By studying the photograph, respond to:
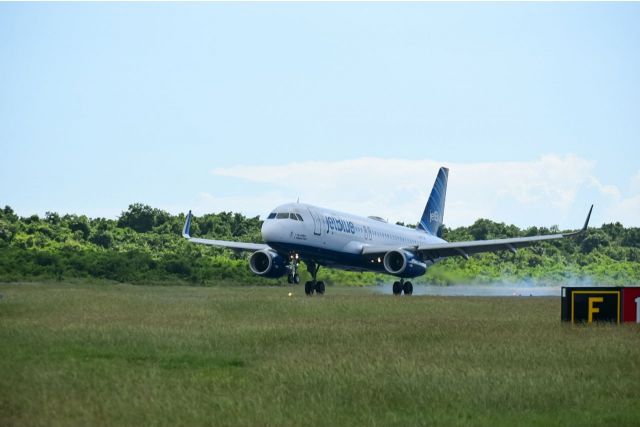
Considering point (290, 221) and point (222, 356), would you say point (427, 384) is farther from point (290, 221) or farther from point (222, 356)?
point (290, 221)

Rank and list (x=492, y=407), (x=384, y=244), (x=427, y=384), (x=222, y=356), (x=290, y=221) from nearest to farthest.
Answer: (x=492, y=407) < (x=427, y=384) < (x=222, y=356) < (x=290, y=221) < (x=384, y=244)

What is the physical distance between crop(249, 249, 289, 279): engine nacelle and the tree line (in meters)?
6.52

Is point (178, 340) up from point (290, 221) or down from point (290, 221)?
down

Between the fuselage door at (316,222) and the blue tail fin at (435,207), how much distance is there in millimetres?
15519

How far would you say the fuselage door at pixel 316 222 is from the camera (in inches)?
1694

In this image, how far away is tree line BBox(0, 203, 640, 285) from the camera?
181ft

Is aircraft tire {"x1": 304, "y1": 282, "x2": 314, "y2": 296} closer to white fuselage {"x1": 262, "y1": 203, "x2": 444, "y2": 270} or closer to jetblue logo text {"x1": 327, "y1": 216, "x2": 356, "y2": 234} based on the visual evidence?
white fuselage {"x1": 262, "y1": 203, "x2": 444, "y2": 270}

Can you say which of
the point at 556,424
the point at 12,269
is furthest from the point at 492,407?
the point at 12,269

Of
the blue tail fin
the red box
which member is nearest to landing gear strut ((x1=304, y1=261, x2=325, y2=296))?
the blue tail fin

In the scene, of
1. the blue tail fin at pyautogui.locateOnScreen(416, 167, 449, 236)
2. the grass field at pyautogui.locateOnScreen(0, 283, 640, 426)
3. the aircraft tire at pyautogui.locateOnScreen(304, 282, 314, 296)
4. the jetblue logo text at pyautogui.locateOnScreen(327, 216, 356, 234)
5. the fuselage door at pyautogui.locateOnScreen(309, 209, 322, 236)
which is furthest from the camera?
the blue tail fin at pyautogui.locateOnScreen(416, 167, 449, 236)

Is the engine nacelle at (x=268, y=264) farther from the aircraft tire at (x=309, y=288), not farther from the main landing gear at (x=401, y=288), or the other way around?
the main landing gear at (x=401, y=288)

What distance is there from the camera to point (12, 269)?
175ft

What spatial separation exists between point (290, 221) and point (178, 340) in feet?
73.4

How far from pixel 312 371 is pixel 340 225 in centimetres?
3012
